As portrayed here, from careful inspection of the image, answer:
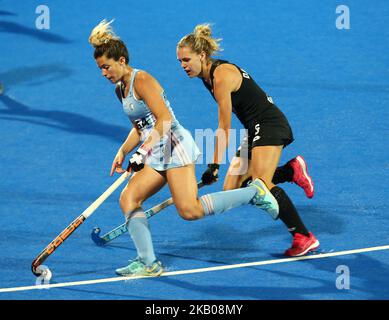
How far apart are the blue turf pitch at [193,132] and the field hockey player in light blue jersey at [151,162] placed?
A: 1.39ft

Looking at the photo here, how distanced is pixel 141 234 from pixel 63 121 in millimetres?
3589

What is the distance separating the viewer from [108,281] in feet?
23.2

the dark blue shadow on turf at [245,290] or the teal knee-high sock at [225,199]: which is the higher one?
the teal knee-high sock at [225,199]

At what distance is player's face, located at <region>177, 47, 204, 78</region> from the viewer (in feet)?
23.7

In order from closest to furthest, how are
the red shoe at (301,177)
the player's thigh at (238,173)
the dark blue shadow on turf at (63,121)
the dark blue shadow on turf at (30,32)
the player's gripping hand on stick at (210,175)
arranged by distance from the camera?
the player's gripping hand on stick at (210,175)
the player's thigh at (238,173)
the red shoe at (301,177)
the dark blue shadow on turf at (63,121)
the dark blue shadow on turf at (30,32)

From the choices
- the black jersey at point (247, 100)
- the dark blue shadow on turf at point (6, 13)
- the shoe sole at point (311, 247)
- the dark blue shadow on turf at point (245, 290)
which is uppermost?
the dark blue shadow on turf at point (6, 13)

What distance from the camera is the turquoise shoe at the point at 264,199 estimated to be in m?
7.20

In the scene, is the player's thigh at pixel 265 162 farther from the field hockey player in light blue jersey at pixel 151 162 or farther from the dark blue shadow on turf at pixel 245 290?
the dark blue shadow on turf at pixel 245 290

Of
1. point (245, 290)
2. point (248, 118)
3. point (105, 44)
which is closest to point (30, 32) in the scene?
point (248, 118)

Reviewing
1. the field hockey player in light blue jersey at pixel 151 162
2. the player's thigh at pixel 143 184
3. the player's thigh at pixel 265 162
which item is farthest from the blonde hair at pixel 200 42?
the player's thigh at pixel 143 184

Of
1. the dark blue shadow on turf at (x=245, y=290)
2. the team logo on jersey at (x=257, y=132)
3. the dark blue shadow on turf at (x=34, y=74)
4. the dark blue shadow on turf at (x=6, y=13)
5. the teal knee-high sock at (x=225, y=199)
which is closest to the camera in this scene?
the dark blue shadow on turf at (x=245, y=290)

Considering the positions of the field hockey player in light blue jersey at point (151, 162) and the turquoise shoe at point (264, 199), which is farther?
the turquoise shoe at point (264, 199)

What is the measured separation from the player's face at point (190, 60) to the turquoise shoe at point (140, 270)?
145 cm

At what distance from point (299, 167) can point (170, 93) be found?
128 inches
